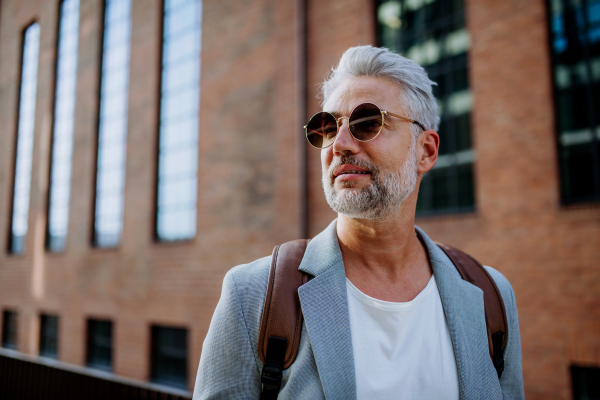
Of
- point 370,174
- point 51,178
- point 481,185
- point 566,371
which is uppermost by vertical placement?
point 51,178

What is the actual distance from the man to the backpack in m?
0.03

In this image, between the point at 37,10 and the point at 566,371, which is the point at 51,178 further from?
the point at 566,371

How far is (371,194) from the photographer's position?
5.77 feet

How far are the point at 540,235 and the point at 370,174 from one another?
479 cm

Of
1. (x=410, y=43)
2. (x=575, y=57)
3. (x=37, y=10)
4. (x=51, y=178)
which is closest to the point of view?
(x=575, y=57)

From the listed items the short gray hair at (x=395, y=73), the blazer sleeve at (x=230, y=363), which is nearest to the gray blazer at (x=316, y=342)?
the blazer sleeve at (x=230, y=363)

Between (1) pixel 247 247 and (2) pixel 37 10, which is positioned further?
(2) pixel 37 10

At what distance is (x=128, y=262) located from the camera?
36.8 ft

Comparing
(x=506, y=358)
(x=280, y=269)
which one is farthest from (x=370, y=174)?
(x=506, y=358)

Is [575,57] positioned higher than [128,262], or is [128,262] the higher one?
[575,57]

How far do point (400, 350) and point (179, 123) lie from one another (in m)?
10.3

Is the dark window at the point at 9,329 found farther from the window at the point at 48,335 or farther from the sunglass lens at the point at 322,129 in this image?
the sunglass lens at the point at 322,129

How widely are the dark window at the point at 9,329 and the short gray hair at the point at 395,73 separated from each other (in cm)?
1751

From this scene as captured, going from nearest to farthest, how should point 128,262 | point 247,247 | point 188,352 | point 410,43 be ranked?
point 410,43 → point 247,247 → point 188,352 → point 128,262
